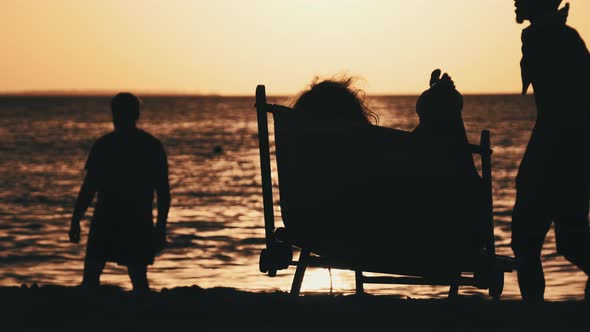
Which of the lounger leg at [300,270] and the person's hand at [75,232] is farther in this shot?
the person's hand at [75,232]

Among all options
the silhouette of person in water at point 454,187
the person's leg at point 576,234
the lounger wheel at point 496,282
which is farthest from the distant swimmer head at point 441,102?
the lounger wheel at point 496,282

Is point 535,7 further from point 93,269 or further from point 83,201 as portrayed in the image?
point 93,269

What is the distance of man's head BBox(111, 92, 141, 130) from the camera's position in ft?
19.8

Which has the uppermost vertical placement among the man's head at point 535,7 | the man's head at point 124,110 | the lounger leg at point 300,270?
the man's head at point 535,7

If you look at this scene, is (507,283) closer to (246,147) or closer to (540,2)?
(540,2)

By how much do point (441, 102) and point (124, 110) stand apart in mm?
2002

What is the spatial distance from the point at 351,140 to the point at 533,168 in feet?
2.94

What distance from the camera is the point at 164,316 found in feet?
15.1

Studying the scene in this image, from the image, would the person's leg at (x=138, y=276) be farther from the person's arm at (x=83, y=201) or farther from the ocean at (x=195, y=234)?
the ocean at (x=195, y=234)

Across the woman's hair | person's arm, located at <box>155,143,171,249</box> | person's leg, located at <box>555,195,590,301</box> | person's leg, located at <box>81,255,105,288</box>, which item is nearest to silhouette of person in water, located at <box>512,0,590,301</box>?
person's leg, located at <box>555,195,590,301</box>

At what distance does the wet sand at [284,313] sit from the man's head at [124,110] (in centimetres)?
125

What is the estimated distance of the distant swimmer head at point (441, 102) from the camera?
5191 mm

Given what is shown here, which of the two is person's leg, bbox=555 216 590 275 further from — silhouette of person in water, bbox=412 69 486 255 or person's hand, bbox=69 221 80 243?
person's hand, bbox=69 221 80 243

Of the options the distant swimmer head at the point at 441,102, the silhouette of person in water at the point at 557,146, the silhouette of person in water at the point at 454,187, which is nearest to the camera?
the silhouette of person in water at the point at 454,187
